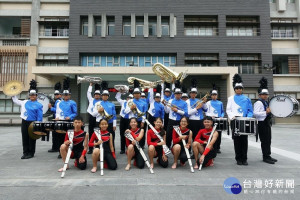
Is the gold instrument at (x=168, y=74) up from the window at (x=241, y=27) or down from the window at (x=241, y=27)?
down

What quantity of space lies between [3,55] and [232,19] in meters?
24.4

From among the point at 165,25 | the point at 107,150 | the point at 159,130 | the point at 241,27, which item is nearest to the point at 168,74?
the point at 159,130

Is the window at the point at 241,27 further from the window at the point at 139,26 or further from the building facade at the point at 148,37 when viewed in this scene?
the window at the point at 139,26

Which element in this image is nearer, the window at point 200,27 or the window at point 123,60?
the window at point 123,60

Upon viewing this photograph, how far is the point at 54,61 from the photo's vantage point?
22.2 metres

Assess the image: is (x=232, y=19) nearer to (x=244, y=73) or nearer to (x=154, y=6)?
(x=244, y=73)

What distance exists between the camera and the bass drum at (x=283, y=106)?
5.47 meters

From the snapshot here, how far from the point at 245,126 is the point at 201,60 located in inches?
714

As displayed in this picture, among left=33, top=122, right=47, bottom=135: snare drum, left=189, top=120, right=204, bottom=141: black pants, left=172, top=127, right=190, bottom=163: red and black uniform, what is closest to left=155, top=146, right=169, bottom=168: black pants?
left=172, top=127, right=190, bottom=163: red and black uniform

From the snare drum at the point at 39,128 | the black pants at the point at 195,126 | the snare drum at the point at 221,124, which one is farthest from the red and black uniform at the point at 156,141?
the snare drum at the point at 39,128

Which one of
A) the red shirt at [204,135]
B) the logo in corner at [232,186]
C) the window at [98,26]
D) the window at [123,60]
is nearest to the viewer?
the logo in corner at [232,186]

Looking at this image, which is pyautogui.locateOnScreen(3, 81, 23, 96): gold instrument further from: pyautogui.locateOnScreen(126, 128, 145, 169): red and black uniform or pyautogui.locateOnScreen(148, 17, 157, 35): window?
pyautogui.locateOnScreen(148, 17, 157, 35): window

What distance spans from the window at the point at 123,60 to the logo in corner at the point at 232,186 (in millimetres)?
18656

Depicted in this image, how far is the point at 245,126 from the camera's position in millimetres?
4789
